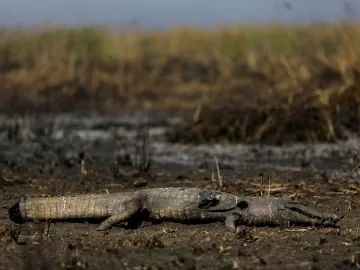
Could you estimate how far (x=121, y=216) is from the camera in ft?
19.0

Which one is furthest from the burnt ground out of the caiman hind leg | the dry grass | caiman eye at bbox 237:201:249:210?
the dry grass

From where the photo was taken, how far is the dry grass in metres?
10.6

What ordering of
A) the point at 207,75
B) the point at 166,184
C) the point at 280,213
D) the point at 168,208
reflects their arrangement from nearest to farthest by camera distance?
the point at 280,213 → the point at 168,208 → the point at 166,184 → the point at 207,75

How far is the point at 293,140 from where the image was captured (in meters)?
10.5

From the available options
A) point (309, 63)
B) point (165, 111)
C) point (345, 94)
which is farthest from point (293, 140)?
point (165, 111)

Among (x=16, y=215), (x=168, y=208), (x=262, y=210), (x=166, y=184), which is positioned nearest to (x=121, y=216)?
(x=168, y=208)

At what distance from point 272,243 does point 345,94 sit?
5.90 meters

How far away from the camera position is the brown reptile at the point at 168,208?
5.80 metres

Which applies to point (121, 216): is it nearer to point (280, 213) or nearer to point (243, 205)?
point (243, 205)

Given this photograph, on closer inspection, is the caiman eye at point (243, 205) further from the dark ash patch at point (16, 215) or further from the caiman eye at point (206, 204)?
the dark ash patch at point (16, 215)

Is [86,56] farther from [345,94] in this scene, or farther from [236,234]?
[236,234]

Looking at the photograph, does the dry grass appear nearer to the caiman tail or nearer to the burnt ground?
the burnt ground

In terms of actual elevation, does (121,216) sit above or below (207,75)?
above

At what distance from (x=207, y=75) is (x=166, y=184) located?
10890mm
